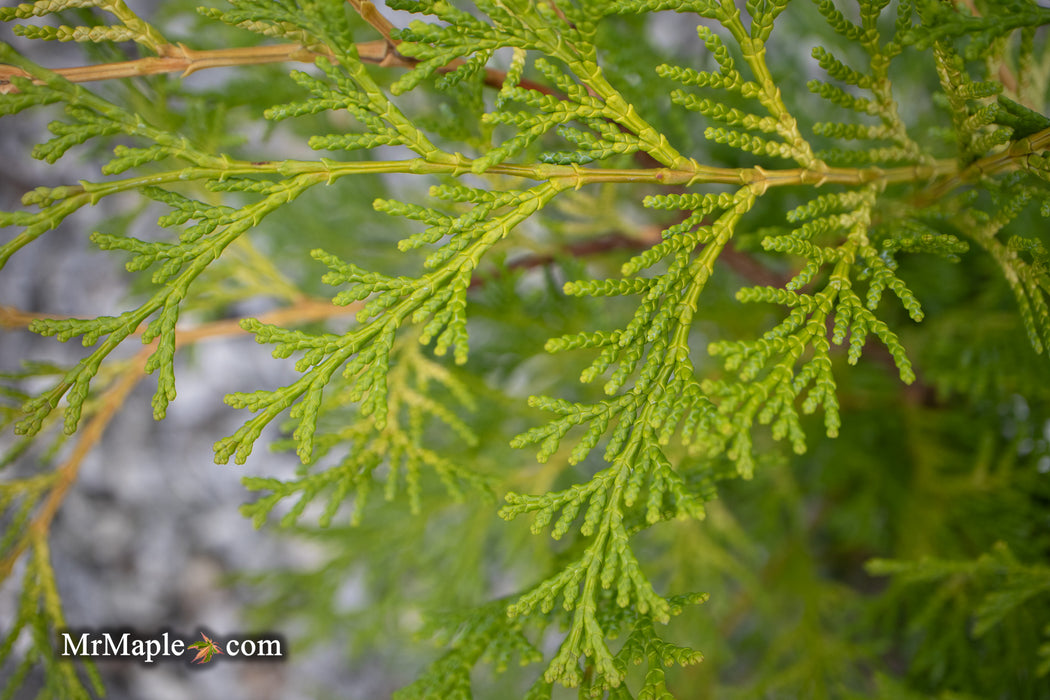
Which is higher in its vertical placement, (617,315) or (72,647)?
(617,315)

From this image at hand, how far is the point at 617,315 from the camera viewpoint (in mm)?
1951

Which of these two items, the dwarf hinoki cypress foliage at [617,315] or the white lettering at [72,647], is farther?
the white lettering at [72,647]

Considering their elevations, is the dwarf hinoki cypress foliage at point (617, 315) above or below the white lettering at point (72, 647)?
above

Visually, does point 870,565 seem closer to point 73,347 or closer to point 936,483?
point 936,483

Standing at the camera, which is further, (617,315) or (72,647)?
(617,315)

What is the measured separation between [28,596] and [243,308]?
1.72m

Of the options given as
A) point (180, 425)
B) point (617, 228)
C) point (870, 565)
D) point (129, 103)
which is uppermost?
point (617, 228)

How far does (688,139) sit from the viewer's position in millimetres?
1202

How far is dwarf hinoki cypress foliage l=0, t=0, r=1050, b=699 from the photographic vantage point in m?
0.75

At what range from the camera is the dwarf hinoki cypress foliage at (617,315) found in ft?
2.46

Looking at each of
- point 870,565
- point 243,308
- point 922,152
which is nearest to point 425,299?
point 922,152

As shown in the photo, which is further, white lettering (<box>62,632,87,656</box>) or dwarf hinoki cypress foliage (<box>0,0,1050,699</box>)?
white lettering (<box>62,632,87,656</box>)

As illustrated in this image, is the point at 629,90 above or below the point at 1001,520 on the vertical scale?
above

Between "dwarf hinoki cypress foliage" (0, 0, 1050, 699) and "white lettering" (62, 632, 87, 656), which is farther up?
"dwarf hinoki cypress foliage" (0, 0, 1050, 699)
